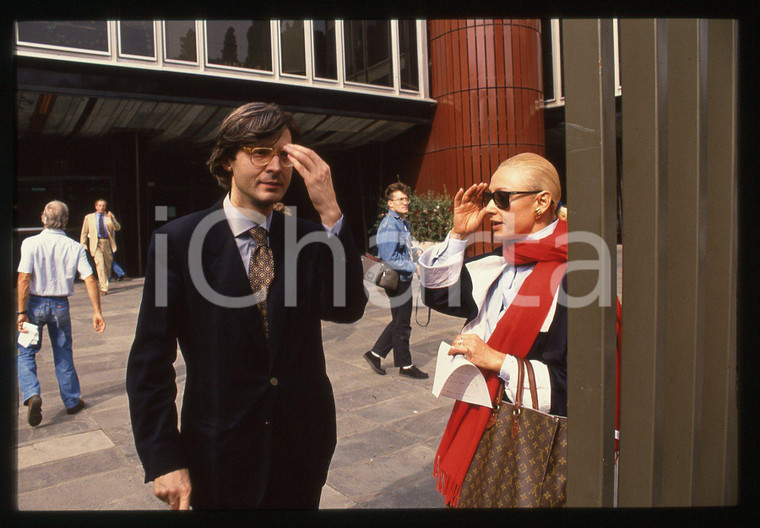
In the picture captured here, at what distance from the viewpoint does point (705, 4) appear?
4.87 ft

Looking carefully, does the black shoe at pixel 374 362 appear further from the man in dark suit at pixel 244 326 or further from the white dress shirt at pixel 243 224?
the white dress shirt at pixel 243 224

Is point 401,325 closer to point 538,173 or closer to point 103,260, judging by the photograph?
point 538,173

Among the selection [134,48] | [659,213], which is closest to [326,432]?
[659,213]

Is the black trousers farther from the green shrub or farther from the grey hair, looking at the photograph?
the grey hair

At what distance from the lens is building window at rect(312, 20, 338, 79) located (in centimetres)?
1049

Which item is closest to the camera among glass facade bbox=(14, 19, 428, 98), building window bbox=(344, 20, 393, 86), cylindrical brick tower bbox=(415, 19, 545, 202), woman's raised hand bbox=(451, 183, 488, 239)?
woman's raised hand bbox=(451, 183, 488, 239)

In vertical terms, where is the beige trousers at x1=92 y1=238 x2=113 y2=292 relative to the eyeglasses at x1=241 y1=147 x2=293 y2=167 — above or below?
below

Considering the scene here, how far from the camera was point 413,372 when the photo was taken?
4.87 m

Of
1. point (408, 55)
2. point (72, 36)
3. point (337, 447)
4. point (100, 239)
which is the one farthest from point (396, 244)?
point (408, 55)

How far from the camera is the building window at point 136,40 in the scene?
8805 millimetres

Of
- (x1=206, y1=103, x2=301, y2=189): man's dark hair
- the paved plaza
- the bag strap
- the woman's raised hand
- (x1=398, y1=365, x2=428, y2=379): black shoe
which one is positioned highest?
(x1=206, y1=103, x2=301, y2=189): man's dark hair

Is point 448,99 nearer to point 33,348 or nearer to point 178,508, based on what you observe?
point 33,348

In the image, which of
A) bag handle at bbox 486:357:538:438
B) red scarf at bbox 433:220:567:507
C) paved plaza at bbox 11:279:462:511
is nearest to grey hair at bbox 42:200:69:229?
paved plaza at bbox 11:279:462:511

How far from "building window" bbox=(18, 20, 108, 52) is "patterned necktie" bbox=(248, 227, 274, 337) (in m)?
8.13
